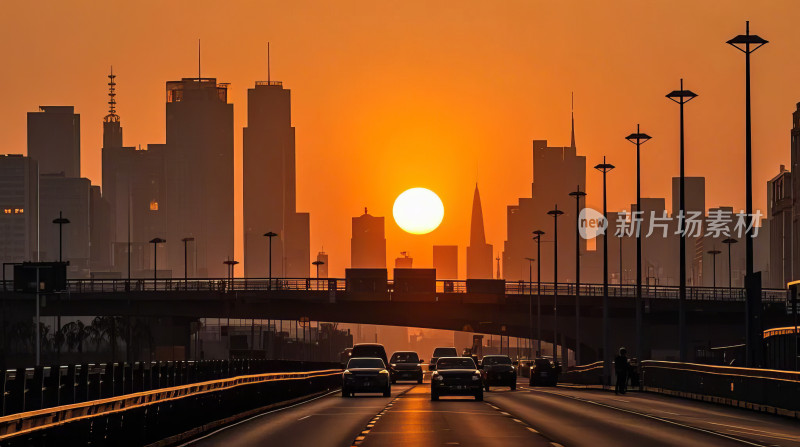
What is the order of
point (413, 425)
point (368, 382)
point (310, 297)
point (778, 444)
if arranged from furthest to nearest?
point (310, 297), point (368, 382), point (413, 425), point (778, 444)

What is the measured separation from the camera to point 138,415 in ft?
82.3

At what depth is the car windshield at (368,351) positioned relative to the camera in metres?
77.9

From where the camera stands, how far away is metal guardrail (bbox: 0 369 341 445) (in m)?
17.9

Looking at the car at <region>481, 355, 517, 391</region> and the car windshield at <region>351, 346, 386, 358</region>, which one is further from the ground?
the car windshield at <region>351, 346, 386, 358</region>

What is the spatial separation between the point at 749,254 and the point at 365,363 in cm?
1643

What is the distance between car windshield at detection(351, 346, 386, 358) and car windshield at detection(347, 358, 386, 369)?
2076cm

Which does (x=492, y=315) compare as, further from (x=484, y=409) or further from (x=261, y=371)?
(x=484, y=409)

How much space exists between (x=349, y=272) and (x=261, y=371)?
2829 inches

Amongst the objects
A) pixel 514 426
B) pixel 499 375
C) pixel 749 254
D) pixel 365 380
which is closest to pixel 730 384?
pixel 749 254

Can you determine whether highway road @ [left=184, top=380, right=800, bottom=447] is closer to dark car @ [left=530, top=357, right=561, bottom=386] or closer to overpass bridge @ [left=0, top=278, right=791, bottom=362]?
dark car @ [left=530, top=357, right=561, bottom=386]

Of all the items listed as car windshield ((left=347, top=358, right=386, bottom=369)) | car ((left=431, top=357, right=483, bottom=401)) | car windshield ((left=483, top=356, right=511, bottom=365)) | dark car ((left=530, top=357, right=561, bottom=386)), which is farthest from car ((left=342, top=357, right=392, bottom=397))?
dark car ((left=530, top=357, right=561, bottom=386))

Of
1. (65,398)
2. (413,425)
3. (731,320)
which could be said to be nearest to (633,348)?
(731,320)

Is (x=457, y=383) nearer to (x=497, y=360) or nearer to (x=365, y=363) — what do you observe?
(x=365, y=363)

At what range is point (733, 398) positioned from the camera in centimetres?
4419
